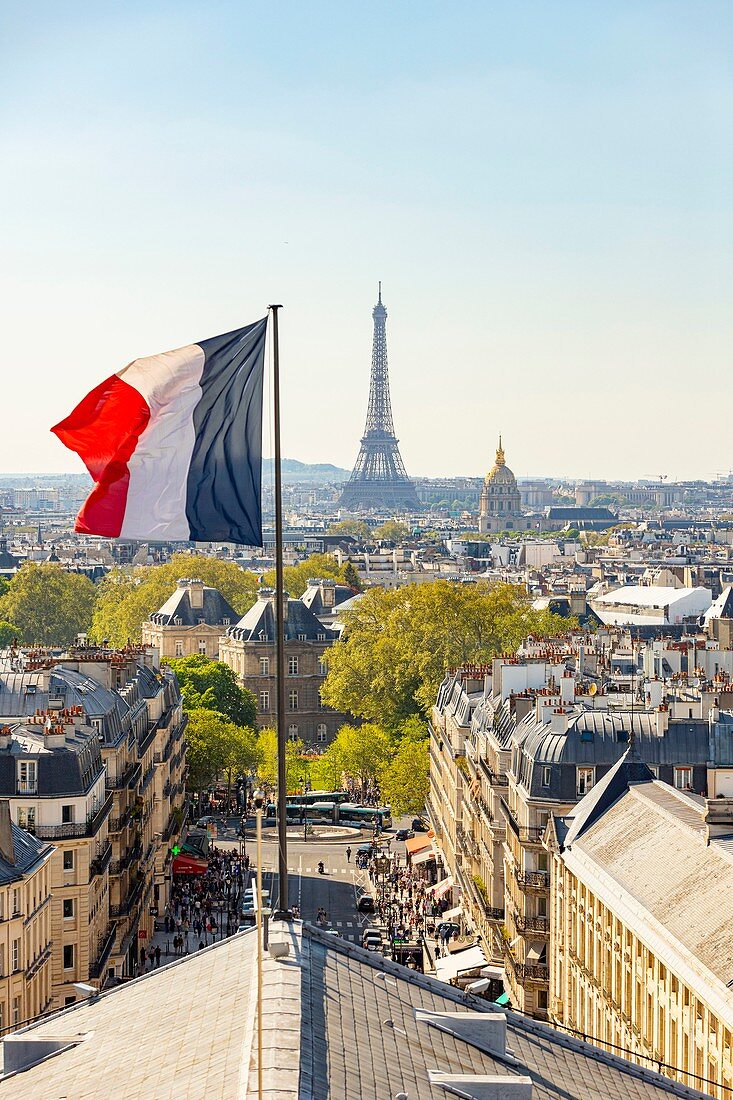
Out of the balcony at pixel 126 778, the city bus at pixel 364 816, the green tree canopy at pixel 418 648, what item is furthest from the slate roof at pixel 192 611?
the balcony at pixel 126 778

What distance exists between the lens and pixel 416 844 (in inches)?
3113

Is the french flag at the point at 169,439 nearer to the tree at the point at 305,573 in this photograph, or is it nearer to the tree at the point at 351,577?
the tree at the point at 305,573

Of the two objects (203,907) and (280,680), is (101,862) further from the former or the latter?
(280,680)

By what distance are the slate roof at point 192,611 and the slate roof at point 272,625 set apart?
7.28 m

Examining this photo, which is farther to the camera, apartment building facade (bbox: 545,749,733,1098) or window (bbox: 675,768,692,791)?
window (bbox: 675,768,692,791)

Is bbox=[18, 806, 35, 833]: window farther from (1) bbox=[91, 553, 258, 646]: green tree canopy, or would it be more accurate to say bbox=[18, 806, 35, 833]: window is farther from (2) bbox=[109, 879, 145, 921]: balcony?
(1) bbox=[91, 553, 258, 646]: green tree canopy

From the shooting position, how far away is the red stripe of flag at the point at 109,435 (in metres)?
24.5

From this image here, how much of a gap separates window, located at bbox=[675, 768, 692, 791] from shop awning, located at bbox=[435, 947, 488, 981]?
708cm

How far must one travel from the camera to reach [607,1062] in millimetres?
22359

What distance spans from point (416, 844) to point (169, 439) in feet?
185

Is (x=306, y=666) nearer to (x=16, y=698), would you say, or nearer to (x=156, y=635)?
(x=156, y=635)

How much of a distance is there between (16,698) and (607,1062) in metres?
38.3

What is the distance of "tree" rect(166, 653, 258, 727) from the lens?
98.3m

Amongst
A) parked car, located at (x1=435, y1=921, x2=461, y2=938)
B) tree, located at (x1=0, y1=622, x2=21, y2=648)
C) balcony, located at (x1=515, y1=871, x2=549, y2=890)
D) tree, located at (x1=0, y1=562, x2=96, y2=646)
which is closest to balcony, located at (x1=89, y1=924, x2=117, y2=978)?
balcony, located at (x1=515, y1=871, x2=549, y2=890)
